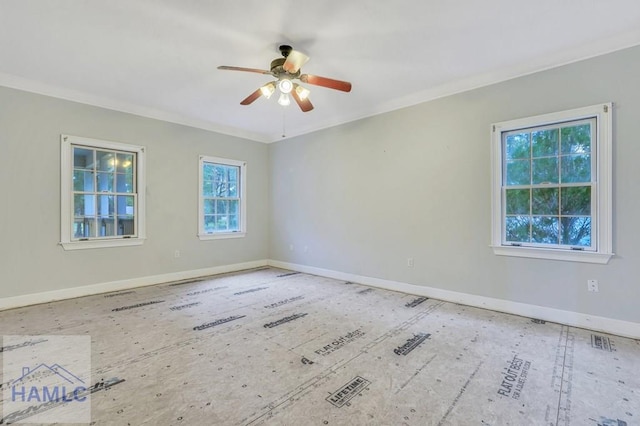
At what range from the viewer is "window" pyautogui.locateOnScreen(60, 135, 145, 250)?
402 centimetres

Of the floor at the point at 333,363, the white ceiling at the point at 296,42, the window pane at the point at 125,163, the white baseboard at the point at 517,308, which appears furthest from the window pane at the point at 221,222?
the white baseboard at the point at 517,308

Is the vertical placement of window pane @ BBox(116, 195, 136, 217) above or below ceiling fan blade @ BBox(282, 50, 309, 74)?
below

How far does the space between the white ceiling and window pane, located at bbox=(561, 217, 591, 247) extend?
5.42 feet

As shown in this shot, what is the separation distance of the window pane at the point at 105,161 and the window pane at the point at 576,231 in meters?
5.90

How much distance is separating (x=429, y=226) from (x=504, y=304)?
1259 millimetres

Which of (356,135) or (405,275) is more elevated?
(356,135)

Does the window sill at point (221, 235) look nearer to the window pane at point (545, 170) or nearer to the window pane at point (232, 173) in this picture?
the window pane at point (232, 173)

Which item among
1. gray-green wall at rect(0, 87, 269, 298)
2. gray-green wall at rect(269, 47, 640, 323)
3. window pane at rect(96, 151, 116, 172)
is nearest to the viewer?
gray-green wall at rect(269, 47, 640, 323)

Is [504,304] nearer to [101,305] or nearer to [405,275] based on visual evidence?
[405,275]

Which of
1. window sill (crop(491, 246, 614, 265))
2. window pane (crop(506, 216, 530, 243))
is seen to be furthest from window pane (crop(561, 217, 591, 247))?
window pane (crop(506, 216, 530, 243))

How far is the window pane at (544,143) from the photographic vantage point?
324 centimetres

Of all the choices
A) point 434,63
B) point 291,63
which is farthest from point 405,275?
point 291,63

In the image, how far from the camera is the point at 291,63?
2750 mm

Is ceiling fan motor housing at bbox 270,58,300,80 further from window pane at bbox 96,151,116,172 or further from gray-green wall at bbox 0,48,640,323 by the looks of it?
window pane at bbox 96,151,116,172
